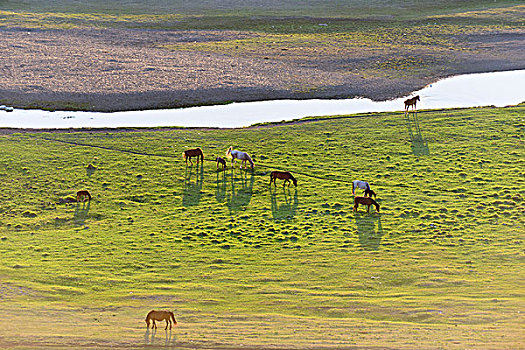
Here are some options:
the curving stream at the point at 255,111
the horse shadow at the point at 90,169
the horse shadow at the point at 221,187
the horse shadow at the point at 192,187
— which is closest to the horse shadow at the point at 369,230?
the horse shadow at the point at 221,187

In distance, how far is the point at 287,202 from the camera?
31.7m

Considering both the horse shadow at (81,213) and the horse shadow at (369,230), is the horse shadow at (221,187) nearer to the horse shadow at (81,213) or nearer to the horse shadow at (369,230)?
the horse shadow at (81,213)

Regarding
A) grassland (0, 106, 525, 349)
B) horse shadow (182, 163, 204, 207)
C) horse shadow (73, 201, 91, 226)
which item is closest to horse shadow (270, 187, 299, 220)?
grassland (0, 106, 525, 349)

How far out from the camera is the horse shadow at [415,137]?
1532 inches

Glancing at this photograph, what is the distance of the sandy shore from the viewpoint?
5141cm

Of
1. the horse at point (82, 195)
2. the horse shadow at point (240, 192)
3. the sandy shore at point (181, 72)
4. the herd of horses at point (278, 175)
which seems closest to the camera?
the herd of horses at point (278, 175)

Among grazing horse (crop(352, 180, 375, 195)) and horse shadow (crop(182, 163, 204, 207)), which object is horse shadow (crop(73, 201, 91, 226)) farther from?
grazing horse (crop(352, 180, 375, 195))

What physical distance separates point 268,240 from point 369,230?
4.77m

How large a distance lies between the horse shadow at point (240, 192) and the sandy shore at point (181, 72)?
17511mm

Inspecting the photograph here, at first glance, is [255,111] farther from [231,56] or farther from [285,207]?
[285,207]

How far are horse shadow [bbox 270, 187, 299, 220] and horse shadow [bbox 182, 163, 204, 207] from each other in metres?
4.00

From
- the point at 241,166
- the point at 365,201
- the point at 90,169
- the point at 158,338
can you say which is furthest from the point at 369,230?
the point at 90,169

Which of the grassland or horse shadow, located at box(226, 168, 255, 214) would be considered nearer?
the grassland

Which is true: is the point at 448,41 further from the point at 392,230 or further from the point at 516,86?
the point at 392,230
